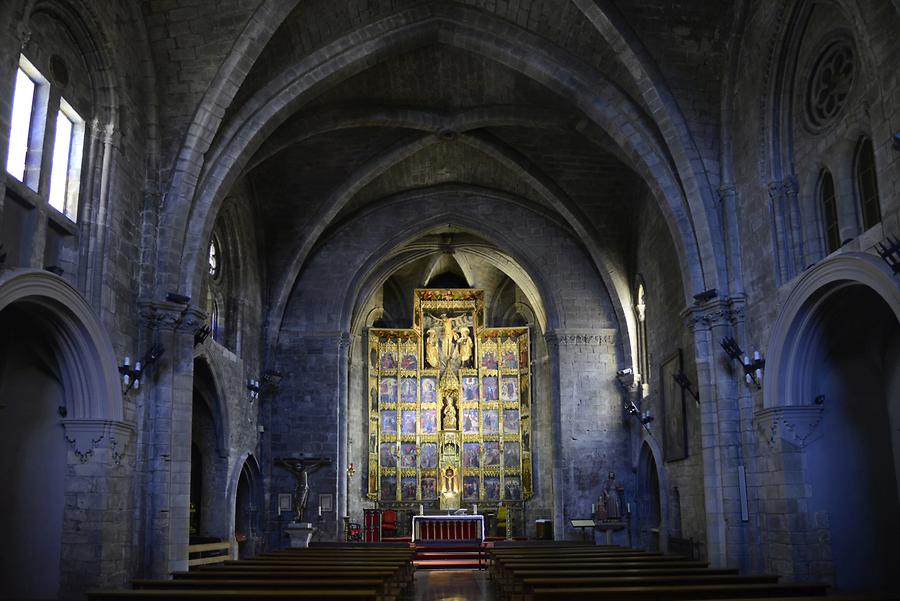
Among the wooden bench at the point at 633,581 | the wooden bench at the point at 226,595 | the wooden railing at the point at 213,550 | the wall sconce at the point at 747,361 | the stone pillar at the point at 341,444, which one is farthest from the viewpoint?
the stone pillar at the point at 341,444

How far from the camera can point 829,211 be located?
14.0 meters

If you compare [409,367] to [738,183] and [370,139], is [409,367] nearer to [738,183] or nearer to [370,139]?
[370,139]

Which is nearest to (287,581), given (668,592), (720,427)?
(668,592)

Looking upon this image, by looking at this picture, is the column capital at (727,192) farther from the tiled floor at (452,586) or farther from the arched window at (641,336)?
the tiled floor at (452,586)

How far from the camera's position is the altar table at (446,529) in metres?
27.3

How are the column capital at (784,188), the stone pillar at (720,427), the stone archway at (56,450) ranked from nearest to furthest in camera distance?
the stone archway at (56,450), the column capital at (784,188), the stone pillar at (720,427)

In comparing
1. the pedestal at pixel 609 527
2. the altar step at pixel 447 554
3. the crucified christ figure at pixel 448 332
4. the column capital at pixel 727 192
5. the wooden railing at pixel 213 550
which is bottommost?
the altar step at pixel 447 554

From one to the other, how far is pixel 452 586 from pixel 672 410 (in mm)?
6908

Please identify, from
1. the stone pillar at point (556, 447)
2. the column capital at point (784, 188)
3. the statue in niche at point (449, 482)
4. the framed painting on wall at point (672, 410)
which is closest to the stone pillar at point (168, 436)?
the column capital at point (784, 188)

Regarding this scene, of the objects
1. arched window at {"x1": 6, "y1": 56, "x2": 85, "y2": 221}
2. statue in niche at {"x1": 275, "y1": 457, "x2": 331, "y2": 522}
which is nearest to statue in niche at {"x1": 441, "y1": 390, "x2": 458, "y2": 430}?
statue in niche at {"x1": 275, "y1": 457, "x2": 331, "y2": 522}

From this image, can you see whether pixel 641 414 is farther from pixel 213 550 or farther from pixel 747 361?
pixel 213 550

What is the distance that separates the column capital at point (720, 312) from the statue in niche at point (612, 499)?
943 centimetres

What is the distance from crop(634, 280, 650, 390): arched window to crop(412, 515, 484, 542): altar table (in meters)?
6.85

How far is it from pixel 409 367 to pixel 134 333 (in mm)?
19948
